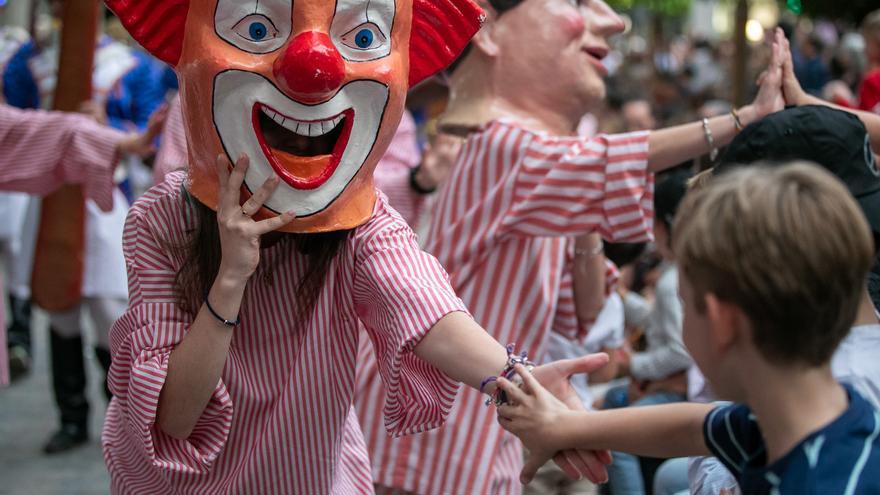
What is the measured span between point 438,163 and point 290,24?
2107 mm

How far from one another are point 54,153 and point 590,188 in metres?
1.69

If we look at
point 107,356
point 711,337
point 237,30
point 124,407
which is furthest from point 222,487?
point 107,356

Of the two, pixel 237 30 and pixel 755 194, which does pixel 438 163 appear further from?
pixel 755 194

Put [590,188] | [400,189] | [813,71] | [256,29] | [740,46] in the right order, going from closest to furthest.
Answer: [256,29], [590,188], [740,46], [400,189], [813,71]

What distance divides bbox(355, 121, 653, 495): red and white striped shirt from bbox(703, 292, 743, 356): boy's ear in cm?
123

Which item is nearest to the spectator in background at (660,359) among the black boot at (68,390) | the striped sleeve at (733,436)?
the striped sleeve at (733,436)

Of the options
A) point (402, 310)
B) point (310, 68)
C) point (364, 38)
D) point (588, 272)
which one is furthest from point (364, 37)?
point (588, 272)

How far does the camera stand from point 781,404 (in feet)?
4.93

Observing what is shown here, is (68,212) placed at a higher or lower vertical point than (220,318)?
lower

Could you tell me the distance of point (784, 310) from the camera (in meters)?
1.45

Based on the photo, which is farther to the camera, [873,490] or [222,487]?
[222,487]

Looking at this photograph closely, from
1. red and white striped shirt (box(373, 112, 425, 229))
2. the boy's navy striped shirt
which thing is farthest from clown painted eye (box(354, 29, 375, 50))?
red and white striped shirt (box(373, 112, 425, 229))

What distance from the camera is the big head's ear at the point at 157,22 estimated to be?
2.13 metres

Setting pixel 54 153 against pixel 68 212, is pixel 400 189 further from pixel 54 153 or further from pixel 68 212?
pixel 54 153
